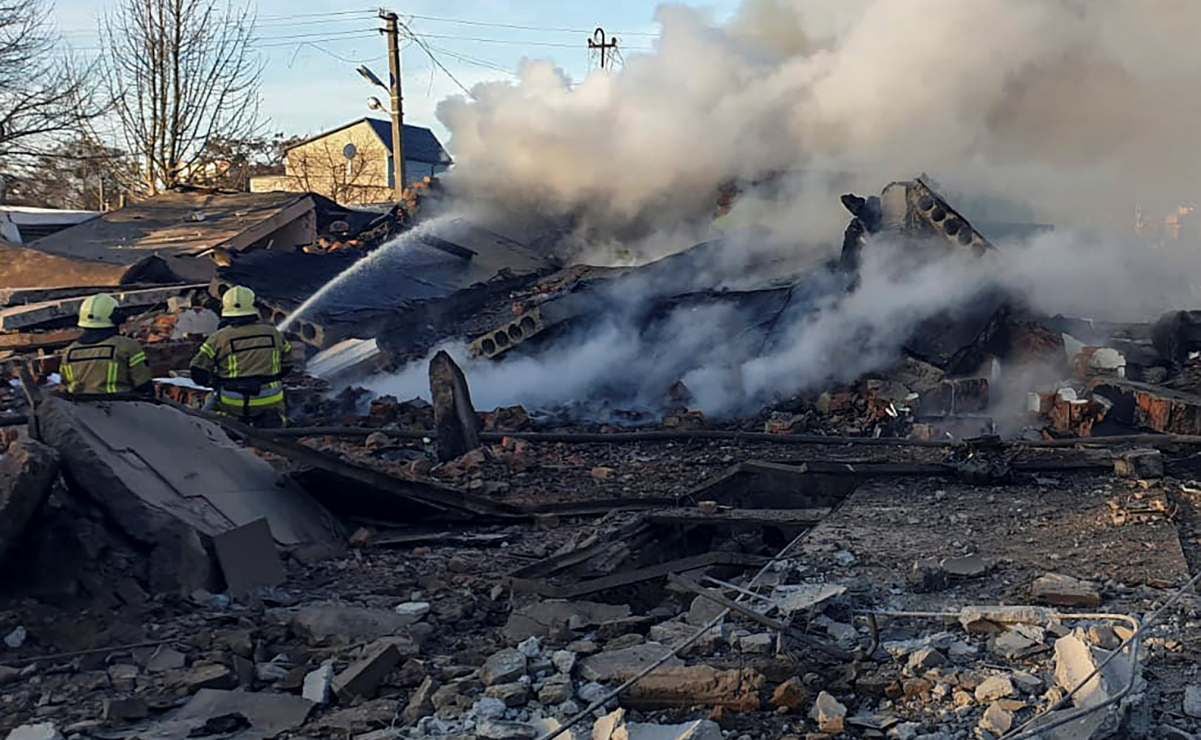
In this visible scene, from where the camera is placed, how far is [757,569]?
5656mm

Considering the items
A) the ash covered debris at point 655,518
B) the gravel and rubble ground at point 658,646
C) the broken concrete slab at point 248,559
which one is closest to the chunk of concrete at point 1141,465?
the ash covered debris at point 655,518

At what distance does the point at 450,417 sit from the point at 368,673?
4553 millimetres

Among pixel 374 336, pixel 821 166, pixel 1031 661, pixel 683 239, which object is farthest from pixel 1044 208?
pixel 1031 661

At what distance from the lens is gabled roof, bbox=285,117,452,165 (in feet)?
143

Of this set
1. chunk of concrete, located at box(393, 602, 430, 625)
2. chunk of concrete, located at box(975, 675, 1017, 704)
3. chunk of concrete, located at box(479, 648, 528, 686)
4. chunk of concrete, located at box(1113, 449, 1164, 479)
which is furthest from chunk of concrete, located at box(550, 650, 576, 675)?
chunk of concrete, located at box(1113, 449, 1164, 479)

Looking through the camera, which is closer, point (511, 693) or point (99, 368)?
point (511, 693)

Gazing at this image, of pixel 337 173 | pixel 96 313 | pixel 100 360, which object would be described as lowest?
pixel 100 360

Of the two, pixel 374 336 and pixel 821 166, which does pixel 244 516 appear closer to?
pixel 374 336

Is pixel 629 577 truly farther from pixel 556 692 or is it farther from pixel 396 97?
pixel 396 97

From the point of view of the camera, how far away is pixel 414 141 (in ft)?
152

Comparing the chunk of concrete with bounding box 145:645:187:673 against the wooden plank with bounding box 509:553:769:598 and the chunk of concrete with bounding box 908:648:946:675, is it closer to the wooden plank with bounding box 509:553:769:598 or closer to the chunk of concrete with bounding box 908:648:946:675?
the wooden plank with bounding box 509:553:769:598

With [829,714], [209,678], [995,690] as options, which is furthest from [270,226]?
[995,690]

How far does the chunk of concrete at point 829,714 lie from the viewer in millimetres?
3484

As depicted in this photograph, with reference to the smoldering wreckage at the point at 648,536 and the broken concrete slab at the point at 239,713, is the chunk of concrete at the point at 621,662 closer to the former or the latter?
the smoldering wreckage at the point at 648,536
